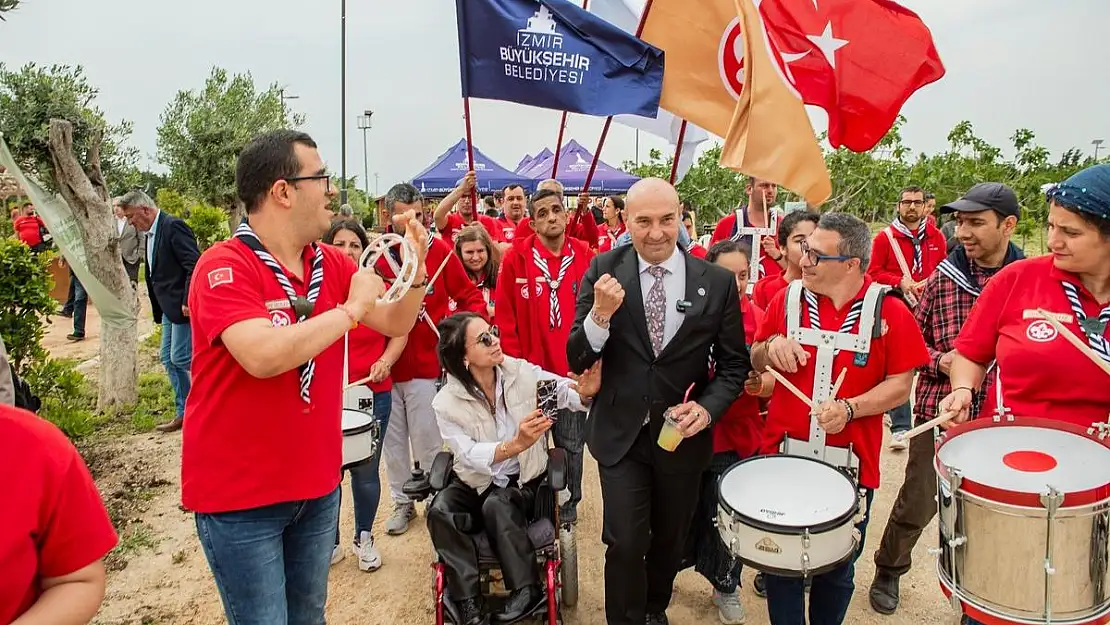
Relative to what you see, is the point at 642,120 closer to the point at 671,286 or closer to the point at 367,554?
the point at 671,286

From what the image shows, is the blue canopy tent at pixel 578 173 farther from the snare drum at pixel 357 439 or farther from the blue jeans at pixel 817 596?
the blue jeans at pixel 817 596

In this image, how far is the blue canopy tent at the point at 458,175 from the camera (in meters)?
17.8

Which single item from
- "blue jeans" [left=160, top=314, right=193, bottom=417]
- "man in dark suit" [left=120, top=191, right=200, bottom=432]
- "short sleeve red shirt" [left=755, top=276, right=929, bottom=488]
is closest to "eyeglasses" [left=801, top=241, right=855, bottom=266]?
"short sleeve red shirt" [left=755, top=276, right=929, bottom=488]

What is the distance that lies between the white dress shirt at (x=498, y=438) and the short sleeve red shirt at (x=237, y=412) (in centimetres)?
Result: 137

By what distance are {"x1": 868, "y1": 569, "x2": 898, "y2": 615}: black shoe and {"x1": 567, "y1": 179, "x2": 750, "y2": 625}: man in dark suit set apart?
1.41m

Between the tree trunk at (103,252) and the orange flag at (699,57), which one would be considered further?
the tree trunk at (103,252)

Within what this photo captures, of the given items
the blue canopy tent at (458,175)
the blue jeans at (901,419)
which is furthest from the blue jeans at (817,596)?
the blue canopy tent at (458,175)

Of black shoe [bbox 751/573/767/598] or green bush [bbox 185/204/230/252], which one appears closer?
black shoe [bbox 751/573/767/598]

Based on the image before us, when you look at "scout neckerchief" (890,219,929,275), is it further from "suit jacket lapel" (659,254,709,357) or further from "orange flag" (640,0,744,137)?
"suit jacket lapel" (659,254,709,357)

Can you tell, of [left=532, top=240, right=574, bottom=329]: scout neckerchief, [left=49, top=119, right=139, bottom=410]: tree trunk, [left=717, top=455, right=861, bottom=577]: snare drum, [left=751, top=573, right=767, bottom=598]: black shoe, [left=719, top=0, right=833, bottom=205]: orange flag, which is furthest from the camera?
[left=49, top=119, right=139, bottom=410]: tree trunk

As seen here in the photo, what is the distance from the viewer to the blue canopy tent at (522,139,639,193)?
20.8 meters

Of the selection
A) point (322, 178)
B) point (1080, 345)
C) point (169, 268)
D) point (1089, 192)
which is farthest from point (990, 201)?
point (169, 268)

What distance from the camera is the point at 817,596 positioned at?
10.8 ft

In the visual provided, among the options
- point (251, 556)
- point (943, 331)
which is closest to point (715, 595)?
point (943, 331)
